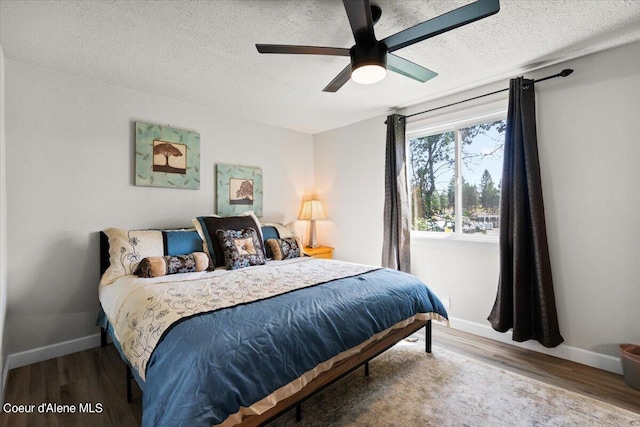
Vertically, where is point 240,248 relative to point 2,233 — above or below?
below

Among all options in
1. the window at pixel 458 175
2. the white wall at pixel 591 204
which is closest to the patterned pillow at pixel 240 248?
the window at pixel 458 175

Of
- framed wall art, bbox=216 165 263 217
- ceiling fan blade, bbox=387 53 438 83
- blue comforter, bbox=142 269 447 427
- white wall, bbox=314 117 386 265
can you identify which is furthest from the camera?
white wall, bbox=314 117 386 265

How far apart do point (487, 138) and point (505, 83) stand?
20.2 inches

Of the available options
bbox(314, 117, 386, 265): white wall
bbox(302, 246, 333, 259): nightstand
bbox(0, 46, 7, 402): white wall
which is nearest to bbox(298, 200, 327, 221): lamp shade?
bbox(314, 117, 386, 265): white wall

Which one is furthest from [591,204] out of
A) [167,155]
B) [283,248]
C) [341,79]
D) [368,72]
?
[167,155]

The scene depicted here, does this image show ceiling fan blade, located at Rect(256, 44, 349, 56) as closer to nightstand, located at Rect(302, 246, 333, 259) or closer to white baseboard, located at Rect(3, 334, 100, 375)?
nightstand, located at Rect(302, 246, 333, 259)

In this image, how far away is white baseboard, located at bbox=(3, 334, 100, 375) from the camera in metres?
2.31

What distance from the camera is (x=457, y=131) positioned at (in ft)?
10.4

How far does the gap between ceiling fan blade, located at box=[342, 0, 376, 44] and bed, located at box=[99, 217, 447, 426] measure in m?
1.54

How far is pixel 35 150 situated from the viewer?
2428 millimetres

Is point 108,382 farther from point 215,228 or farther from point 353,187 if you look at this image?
point 353,187

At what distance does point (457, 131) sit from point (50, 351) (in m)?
4.34

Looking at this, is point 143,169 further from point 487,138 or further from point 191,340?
point 487,138

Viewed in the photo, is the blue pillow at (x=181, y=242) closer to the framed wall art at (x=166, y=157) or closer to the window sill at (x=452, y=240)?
the framed wall art at (x=166, y=157)
